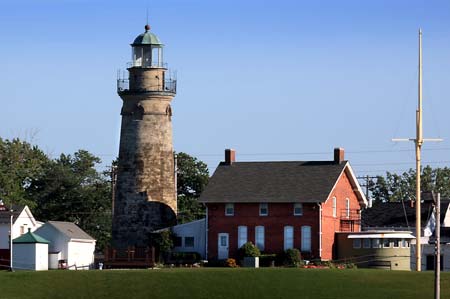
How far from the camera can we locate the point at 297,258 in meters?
85.1

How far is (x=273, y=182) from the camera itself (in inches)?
3578

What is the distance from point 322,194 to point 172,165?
13226 millimetres

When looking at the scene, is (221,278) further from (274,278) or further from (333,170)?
(333,170)

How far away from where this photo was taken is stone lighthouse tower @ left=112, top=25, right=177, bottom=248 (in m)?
94.6

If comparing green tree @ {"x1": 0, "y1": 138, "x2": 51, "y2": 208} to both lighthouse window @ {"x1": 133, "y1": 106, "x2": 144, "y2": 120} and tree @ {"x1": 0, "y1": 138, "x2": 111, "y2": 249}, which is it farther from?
lighthouse window @ {"x1": 133, "y1": 106, "x2": 144, "y2": 120}

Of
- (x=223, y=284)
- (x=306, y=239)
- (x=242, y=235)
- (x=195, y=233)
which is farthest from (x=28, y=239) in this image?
(x=223, y=284)

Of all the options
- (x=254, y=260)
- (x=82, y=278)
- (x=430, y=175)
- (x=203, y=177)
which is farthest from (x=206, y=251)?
(x=430, y=175)

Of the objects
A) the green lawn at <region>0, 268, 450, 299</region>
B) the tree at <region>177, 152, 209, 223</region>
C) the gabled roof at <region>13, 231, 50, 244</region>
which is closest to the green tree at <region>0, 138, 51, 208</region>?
the tree at <region>177, 152, 209, 223</region>

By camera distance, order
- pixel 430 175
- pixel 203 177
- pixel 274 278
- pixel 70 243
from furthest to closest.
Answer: pixel 430 175 < pixel 203 177 < pixel 70 243 < pixel 274 278

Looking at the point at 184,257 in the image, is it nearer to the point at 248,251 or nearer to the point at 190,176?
the point at 248,251

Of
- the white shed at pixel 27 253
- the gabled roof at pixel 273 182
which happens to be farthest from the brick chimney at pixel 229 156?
the white shed at pixel 27 253

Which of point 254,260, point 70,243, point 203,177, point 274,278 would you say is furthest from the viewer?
point 203,177

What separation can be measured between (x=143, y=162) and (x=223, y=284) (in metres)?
26.6

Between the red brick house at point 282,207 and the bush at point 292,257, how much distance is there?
1406 mm
